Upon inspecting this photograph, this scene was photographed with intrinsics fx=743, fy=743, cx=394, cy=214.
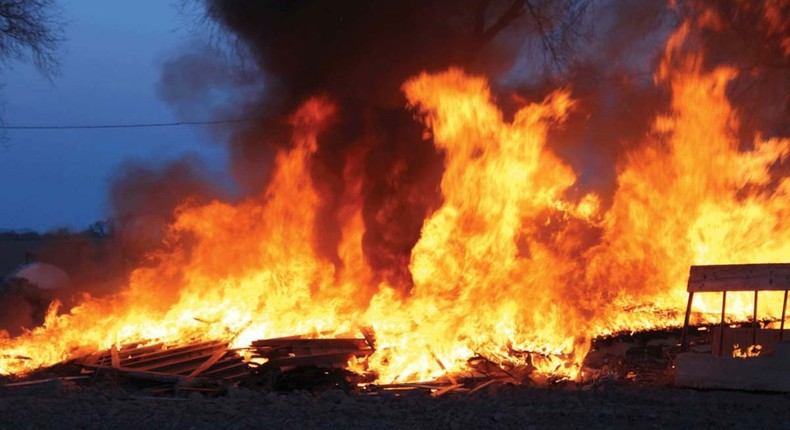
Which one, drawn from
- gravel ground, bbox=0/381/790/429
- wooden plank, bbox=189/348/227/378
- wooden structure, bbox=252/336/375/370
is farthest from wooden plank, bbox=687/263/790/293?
wooden plank, bbox=189/348/227/378

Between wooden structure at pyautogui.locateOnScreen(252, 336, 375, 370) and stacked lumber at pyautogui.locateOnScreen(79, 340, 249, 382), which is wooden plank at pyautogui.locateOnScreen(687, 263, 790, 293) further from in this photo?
stacked lumber at pyautogui.locateOnScreen(79, 340, 249, 382)

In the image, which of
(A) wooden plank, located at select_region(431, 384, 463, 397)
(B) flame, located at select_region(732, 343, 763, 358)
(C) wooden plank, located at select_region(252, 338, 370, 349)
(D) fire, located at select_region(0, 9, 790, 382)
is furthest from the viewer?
(D) fire, located at select_region(0, 9, 790, 382)

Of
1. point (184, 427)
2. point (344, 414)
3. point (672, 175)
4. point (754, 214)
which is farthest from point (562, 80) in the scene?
point (184, 427)

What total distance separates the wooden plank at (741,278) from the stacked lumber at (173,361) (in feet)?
17.0

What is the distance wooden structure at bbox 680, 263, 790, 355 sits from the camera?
7.70 m

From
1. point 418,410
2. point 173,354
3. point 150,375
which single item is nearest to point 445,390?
point 418,410

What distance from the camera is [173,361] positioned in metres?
8.91

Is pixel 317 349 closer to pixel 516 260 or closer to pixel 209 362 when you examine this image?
pixel 209 362

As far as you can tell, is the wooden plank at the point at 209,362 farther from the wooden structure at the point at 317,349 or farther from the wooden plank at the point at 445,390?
the wooden plank at the point at 445,390

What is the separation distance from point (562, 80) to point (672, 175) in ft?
10.6

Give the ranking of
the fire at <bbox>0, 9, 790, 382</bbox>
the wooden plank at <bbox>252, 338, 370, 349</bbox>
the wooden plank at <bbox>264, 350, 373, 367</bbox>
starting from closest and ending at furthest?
the wooden plank at <bbox>264, 350, 373, 367</bbox> < the wooden plank at <bbox>252, 338, 370, 349</bbox> < the fire at <bbox>0, 9, 790, 382</bbox>

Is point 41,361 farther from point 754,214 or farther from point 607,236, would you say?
point 754,214

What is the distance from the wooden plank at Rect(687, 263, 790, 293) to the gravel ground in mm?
1406

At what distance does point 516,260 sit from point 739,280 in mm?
2766
